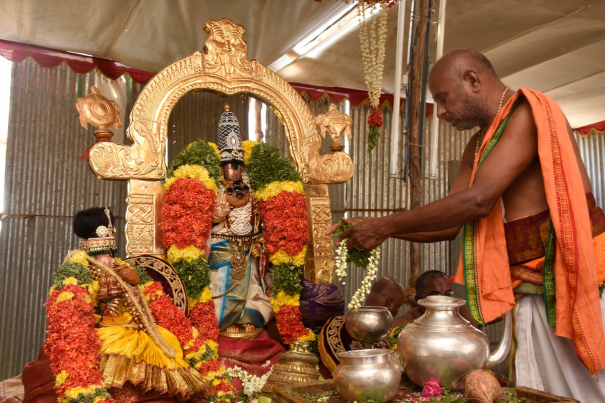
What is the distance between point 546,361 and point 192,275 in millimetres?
2834

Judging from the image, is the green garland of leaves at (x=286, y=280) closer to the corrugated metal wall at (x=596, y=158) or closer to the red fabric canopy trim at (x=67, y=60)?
the red fabric canopy trim at (x=67, y=60)

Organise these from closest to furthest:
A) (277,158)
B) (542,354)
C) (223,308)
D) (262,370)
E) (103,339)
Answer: (542,354), (103,339), (262,370), (223,308), (277,158)

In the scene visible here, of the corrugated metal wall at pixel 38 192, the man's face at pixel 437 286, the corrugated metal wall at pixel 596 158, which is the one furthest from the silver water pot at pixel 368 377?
the corrugated metal wall at pixel 596 158

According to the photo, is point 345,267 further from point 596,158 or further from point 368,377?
point 596,158

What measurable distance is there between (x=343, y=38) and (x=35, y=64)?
3.75 metres

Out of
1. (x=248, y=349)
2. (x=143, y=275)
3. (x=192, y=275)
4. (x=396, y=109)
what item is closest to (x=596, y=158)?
(x=396, y=109)

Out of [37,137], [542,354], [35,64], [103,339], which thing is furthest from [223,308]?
[35,64]

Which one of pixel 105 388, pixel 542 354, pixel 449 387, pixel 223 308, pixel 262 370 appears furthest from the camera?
pixel 223 308

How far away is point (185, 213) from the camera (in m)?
4.64

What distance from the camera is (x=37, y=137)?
6.75 m

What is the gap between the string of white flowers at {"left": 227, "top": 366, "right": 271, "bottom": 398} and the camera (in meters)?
4.38

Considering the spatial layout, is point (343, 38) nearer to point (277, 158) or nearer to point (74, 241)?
point (277, 158)

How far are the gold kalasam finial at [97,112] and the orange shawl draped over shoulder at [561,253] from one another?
125 inches

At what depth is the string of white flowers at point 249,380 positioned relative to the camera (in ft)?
14.4
